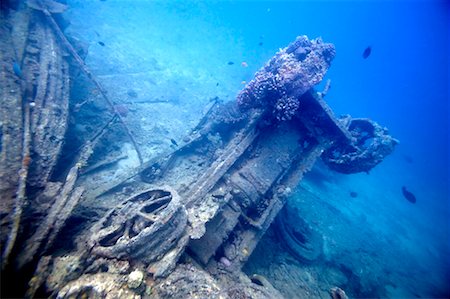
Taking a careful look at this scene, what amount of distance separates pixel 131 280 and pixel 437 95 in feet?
476

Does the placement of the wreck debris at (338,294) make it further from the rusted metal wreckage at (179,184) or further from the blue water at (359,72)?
the blue water at (359,72)

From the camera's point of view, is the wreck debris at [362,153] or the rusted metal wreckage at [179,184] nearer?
the rusted metal wreckage at [179,184]

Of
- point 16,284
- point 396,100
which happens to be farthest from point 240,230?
point 396,100

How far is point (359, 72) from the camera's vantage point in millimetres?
110188

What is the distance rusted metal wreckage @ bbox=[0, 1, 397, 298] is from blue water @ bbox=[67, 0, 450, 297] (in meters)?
4.59

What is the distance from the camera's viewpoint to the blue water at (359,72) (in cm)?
1602

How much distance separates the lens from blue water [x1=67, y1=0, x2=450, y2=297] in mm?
16016

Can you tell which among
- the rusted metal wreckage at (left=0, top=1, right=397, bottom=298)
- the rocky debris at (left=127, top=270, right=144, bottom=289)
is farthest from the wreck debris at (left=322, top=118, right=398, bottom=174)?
the rocky debris at (left=127, top=270, right=144, bottom=289)

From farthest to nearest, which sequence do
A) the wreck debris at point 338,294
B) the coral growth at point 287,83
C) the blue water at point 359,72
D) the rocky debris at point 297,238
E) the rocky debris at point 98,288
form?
the blue water at point 359,72 → the rocky debris at point 297,238 → the coral growth at point 287,83 → the wreck debris at point 338,294 → the rocky debris at point 98,288

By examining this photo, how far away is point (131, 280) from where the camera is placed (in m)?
3.72

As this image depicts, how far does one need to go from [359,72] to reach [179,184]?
125 m

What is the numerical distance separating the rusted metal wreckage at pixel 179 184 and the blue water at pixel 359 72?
4587 mm

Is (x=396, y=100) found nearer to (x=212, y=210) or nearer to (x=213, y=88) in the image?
(x=213, y=88)

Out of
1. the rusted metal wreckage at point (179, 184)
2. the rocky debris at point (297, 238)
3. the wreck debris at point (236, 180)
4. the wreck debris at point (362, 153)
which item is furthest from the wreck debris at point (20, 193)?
the wreck debris at point (362, 153)
